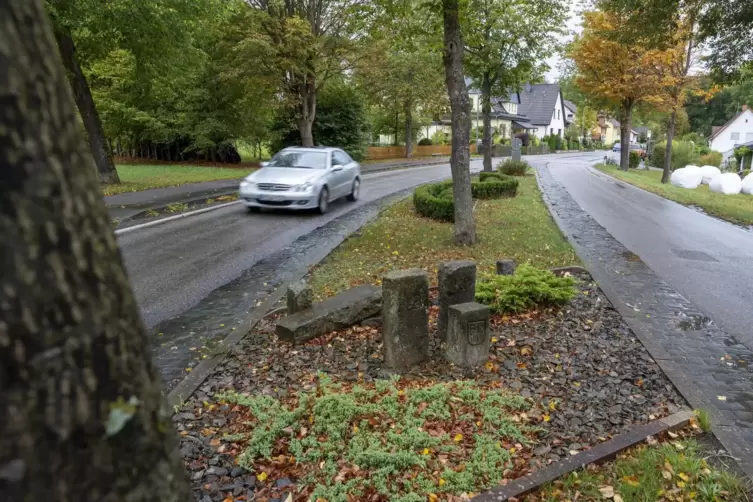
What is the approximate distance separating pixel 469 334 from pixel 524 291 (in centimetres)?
154

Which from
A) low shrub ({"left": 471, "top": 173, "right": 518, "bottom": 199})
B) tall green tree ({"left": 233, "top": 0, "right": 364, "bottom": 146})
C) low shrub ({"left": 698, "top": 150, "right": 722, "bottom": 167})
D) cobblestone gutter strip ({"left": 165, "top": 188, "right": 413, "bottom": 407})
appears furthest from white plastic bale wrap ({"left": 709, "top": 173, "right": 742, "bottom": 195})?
cobblestone gutter strip ({"left": 165, "top": 188, "right": 413, "bottom": 407})

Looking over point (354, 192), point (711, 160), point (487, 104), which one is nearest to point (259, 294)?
point (354, 192)

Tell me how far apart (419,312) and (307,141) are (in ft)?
78.3

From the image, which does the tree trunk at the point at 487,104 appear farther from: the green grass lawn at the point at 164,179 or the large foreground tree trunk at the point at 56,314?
the large foreground tree trunk at the point at 56,314

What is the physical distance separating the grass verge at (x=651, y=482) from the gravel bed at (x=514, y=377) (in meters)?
0.24

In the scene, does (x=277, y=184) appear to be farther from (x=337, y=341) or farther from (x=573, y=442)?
(x=573, y=442)

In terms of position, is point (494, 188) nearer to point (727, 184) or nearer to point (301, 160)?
point (301, 160)

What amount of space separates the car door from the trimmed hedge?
2.06 metres

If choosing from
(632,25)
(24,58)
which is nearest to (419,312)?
(24,58)

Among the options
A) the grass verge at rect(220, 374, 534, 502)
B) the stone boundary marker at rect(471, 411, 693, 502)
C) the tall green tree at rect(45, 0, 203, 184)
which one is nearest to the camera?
the stone boundary marker at rect(471, 411, 693, 502)

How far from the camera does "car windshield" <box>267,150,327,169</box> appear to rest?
13.7m

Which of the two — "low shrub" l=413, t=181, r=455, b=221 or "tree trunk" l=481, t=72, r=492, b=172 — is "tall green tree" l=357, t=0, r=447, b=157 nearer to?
"tree trunk" l=481, t=72, r=492, b=172

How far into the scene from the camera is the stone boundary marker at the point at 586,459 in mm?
2924

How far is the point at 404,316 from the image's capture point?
4461 mm
